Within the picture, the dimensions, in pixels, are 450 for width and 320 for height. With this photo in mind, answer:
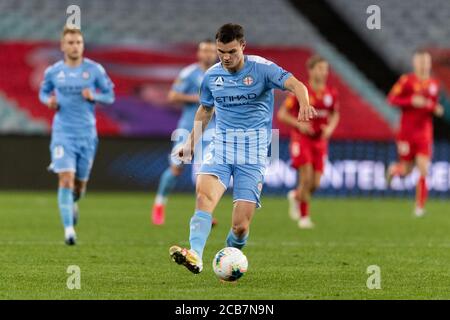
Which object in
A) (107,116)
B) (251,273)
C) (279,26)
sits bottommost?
(251,273)

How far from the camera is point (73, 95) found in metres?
11.9

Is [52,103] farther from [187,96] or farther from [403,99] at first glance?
[403,99]

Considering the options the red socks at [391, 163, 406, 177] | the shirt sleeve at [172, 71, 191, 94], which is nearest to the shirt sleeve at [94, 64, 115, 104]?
the shirt sleeve at [172, 71, 191, 94]

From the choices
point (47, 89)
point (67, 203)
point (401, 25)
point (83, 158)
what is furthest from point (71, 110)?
point (401, 25)

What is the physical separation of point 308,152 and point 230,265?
6.68m

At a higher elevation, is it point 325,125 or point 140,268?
point 325,125

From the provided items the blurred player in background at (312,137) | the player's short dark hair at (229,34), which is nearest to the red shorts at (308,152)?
the blurred player in background at (312,137)

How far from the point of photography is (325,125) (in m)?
14.8

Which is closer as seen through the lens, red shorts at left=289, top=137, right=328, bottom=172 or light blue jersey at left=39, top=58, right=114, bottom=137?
light blue jersey at left=39, top=58, right=114, bottom=137

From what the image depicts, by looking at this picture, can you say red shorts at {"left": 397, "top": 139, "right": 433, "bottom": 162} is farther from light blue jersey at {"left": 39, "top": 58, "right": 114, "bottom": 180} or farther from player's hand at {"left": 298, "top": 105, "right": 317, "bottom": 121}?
player's hand at {"left": 298, "top": 105, "right": 317, "bottom": 121}

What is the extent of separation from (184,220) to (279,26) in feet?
36.3

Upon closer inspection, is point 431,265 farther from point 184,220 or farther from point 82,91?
point 184,220

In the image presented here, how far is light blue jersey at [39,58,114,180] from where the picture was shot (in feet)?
38.7
